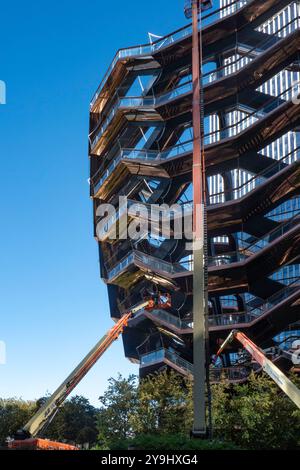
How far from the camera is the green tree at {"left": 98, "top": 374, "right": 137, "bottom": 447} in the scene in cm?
5128

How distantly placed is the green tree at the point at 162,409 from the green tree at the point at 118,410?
68cm

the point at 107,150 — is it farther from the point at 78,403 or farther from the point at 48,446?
the point at 48,446

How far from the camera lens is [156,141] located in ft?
216

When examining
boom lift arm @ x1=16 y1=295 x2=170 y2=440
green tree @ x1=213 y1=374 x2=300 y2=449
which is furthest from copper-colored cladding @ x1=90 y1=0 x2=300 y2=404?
boom lift arm @ x1=16 y1=295 x2=170 y2=440

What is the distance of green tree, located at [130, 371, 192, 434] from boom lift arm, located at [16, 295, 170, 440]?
584cm

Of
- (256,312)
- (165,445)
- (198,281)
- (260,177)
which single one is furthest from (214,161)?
(165,445)

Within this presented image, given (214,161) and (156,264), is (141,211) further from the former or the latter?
(214,161)

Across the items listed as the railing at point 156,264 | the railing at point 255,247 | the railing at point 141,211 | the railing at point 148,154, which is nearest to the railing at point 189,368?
the railing at point 156,264

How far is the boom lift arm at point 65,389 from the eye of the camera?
39.3 metres

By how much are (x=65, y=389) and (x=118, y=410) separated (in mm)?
10568

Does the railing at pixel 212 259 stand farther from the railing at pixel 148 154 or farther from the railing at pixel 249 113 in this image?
the railing at pixel 249 113

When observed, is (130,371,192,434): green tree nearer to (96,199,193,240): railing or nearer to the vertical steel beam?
the vertical steel beam

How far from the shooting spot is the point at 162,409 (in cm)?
5103
